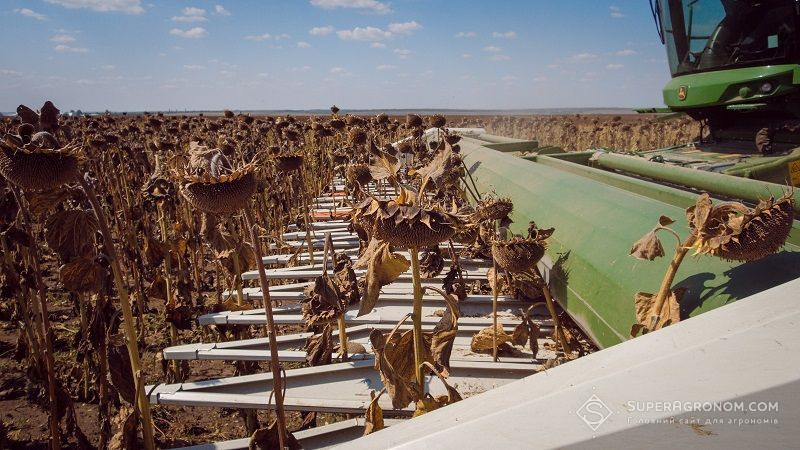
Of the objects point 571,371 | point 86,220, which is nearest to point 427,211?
point 571,371

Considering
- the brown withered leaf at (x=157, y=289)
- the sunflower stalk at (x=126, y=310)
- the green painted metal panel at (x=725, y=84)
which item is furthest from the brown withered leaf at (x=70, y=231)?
the green painted metal panel at (x=725, y=84)

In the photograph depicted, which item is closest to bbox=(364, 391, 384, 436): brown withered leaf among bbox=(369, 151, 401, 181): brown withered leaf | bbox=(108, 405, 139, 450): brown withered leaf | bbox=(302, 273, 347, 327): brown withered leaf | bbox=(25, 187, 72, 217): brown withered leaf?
bbox=(302, 273, 347, 327): brown withered leaf

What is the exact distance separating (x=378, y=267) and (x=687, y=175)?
244 centimetres

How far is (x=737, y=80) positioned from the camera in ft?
13.6

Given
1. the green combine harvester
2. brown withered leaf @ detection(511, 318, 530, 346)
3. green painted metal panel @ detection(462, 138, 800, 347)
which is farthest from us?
brown withered leaf @ detection(511, 318, 530, 346)

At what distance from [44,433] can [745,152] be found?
554cm

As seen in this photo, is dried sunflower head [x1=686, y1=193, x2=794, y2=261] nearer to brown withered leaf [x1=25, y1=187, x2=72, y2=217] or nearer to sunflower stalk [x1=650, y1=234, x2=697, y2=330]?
sunflower stalk [x1=650, y1=234, x2=697, y2=330]

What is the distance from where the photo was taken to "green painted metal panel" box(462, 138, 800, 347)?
1517 millimetres

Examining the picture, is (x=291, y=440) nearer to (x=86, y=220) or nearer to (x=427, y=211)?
(x=427, y=211)

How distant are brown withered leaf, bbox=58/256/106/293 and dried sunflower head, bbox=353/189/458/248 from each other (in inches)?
47.2

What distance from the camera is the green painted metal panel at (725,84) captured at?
151 inches

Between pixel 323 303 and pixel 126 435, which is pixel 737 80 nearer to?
pixel 323 303

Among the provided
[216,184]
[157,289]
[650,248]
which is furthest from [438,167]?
[157,289]

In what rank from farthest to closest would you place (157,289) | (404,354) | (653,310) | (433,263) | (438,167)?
(157,289), (433,263), (404,354), (653,310), (438,167)
